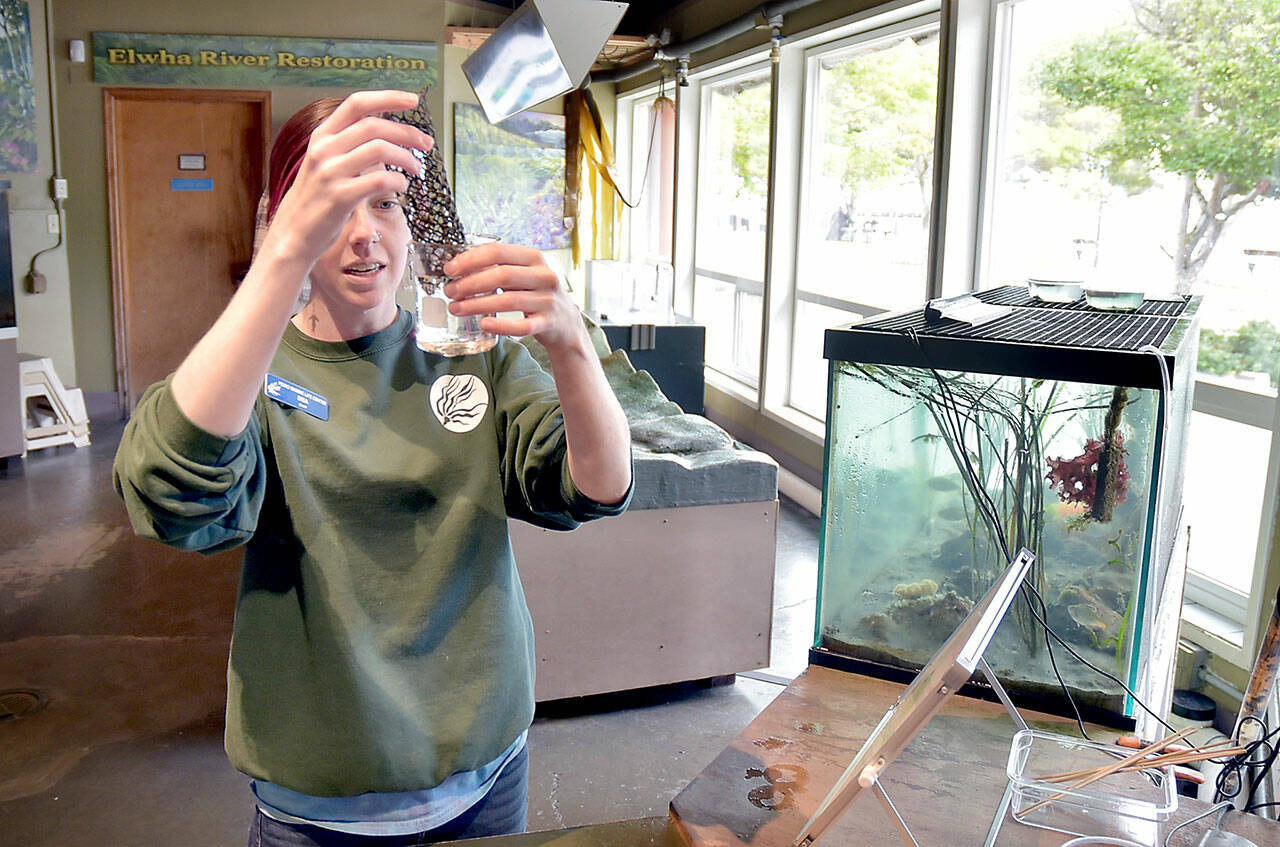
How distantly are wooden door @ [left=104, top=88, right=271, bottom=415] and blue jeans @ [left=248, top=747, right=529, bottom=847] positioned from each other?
6.86 meters

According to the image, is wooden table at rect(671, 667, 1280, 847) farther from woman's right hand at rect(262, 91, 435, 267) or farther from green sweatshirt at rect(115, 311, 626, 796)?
woman's right hand at rect(262, 91, 435, 267)

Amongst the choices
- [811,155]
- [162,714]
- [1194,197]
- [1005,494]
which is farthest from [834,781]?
[811,155]

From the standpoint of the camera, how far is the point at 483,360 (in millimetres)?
1242

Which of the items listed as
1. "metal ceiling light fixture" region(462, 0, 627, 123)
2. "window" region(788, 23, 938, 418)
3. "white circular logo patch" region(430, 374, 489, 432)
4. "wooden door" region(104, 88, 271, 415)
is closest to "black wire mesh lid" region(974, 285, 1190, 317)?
"metal ceiling light fixture" region(462, 0, 627, 123)

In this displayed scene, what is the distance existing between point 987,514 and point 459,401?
70 centimetres

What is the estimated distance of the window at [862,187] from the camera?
4.73m

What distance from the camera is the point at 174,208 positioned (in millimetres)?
7449

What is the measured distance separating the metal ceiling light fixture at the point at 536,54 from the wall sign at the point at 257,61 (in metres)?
6.81

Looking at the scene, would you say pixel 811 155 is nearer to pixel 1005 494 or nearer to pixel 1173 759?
pixel 1005 494

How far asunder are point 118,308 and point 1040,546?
7.35 m

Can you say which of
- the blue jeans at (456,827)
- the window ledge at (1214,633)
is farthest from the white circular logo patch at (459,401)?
the window ledge at (1214,633)

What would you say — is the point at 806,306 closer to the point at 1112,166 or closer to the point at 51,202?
the point at 1112,166

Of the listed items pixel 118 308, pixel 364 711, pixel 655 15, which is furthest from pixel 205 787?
pixel 655 15

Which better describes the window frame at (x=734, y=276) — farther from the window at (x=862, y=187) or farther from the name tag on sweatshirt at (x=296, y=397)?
the name tag on sweatshirt at (x=296, y=397)
